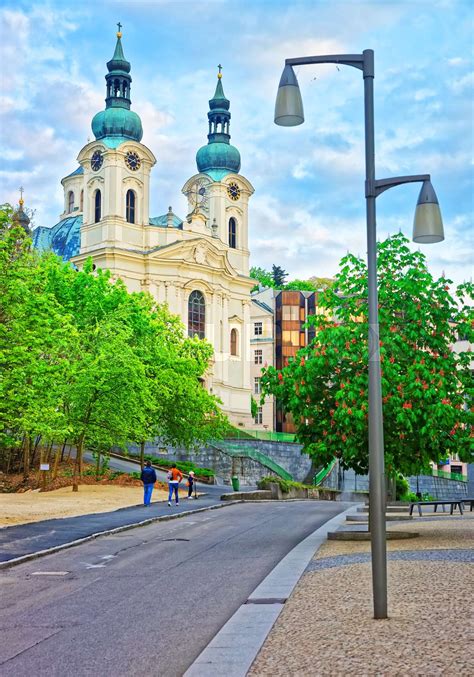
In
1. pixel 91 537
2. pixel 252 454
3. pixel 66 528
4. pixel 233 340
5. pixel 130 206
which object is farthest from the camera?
pixel 233 340

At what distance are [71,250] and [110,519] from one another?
6799 cm

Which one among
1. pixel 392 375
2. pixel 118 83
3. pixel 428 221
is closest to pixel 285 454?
pixel 118 83

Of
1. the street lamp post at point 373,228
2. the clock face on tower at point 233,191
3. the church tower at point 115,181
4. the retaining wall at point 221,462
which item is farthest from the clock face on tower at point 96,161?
the street lamp post at point 373,228

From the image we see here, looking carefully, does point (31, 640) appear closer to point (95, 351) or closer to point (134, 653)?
point (134, 653)

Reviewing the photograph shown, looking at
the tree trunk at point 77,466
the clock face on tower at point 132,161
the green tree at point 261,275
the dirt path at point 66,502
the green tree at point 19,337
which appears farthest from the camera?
the green tree at point 261,275

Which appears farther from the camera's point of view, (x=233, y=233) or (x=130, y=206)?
(x=233, y=233)

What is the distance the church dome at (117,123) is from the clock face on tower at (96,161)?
1929mm

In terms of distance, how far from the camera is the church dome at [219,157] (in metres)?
90.3

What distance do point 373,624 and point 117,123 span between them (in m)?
75.2

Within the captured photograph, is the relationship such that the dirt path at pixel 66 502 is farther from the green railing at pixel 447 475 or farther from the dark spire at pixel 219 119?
the dark spire at pixel 219 119

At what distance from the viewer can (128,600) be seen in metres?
11.7

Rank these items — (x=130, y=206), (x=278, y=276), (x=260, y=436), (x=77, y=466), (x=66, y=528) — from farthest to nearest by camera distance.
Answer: (x=278, y=276) < (x=130, y=206) < (x=260, y=436) < (x=77, y=466) < (x=66, y=528)

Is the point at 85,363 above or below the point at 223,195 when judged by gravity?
below

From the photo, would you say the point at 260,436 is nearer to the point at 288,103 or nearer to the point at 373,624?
the point at 288,103
